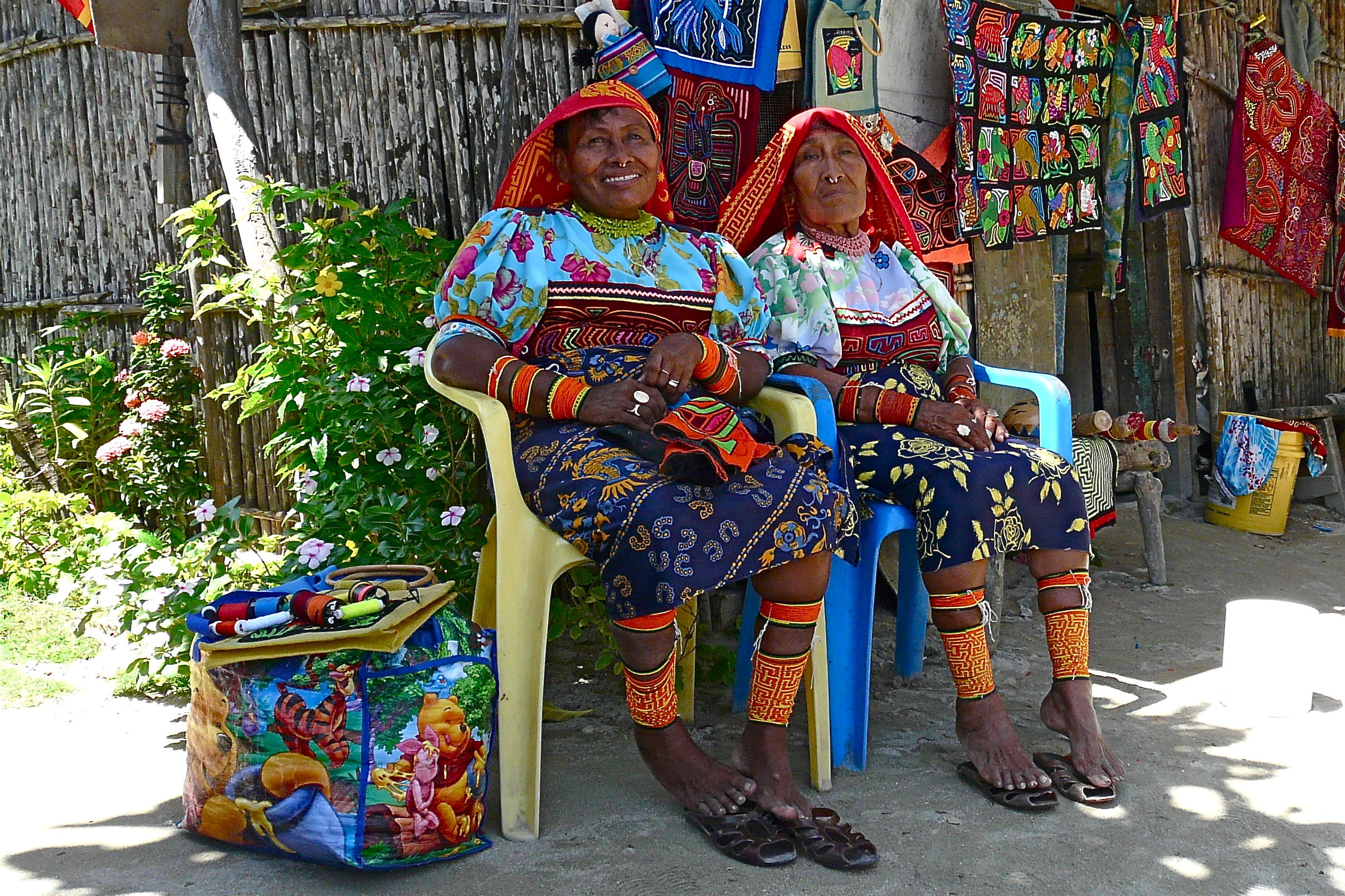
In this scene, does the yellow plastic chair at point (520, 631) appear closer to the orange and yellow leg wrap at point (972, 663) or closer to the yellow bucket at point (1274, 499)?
the orange and yellow leg wrap at point (972, 663)

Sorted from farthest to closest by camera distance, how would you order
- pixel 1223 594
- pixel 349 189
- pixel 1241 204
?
pixel 1241 204, pixel 1223 594, pixel 349 189

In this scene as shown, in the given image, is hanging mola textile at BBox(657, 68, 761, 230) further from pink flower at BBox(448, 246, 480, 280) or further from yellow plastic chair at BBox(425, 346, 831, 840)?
yellow plastic chair at BBox(425, 346, 831, 840)

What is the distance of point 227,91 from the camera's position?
3432mm

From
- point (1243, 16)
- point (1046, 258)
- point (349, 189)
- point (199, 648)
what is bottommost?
point (199, 648)

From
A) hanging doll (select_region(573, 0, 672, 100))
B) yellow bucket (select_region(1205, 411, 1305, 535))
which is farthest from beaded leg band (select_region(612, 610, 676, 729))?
yellow bucket (select_region(1205, 411, 1305, 535))

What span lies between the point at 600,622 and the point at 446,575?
1.52 feet

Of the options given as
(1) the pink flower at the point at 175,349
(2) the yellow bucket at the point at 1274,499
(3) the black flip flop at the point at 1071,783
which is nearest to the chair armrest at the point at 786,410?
(3) the black flip flop at the point at 1071,783

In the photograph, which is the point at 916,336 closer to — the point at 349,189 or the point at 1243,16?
the point at 349,189

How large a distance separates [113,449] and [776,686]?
307 cm

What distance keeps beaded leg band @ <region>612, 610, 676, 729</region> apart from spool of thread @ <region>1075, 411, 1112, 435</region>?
295cm

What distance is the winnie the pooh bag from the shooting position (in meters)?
1.98

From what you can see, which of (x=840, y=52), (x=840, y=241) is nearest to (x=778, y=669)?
(x=840, y=241)

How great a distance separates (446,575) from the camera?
9.93 ft

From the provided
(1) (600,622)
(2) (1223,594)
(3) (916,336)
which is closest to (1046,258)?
(2) (1223,594)
